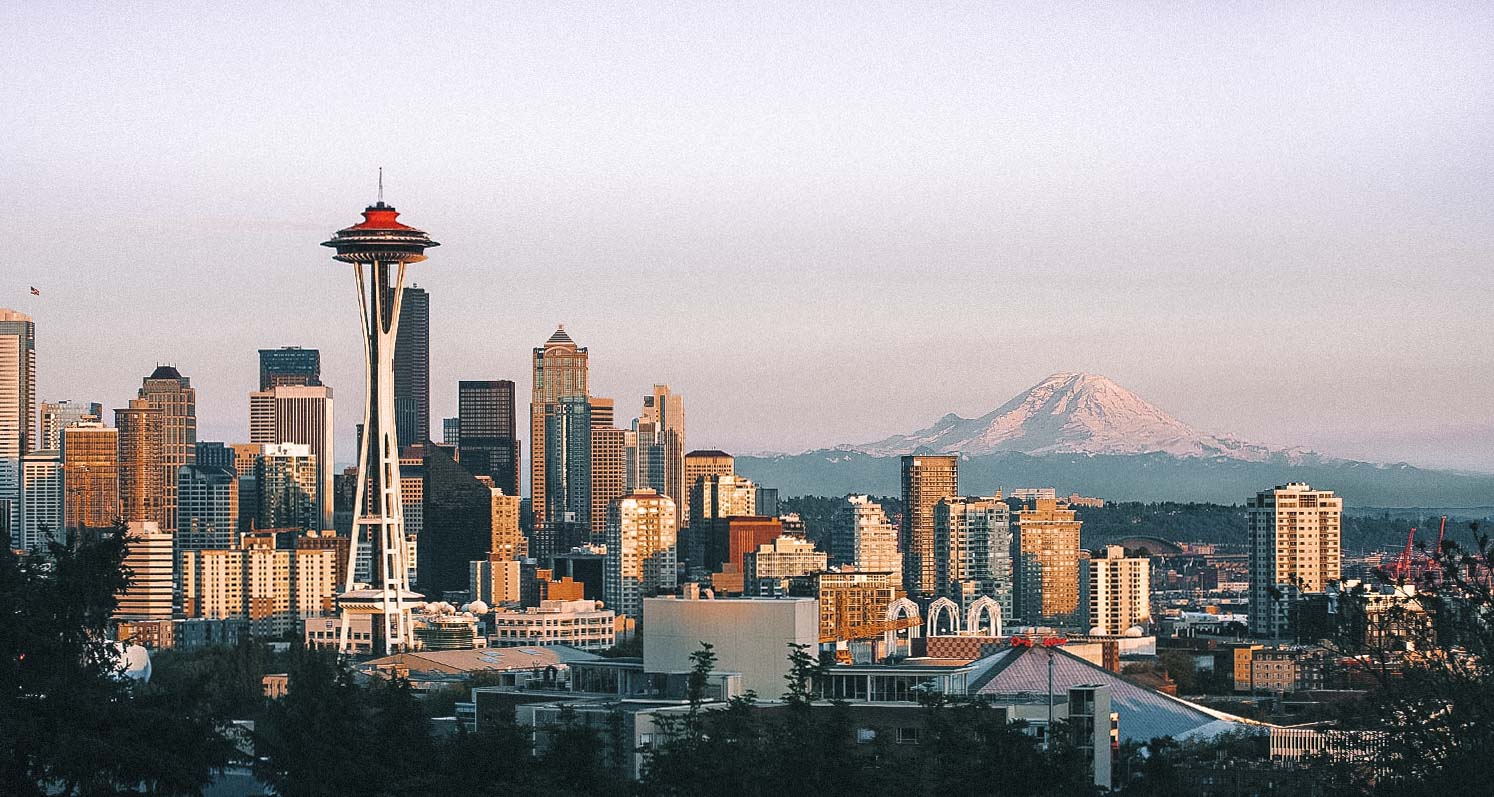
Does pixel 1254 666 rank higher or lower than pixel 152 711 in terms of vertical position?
lower

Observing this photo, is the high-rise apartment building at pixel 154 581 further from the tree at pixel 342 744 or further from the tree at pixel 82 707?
the tree at pixel 82 707

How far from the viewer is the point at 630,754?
55.5 m

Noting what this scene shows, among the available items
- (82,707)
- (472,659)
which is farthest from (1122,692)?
(82,707)

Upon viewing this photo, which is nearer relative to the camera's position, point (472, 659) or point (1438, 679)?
point (1438, 679)

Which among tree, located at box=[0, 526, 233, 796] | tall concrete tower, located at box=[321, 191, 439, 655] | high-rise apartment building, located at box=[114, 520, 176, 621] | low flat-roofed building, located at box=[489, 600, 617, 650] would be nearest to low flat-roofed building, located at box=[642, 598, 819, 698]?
tree, located at box=[0, 526, 233, 796]

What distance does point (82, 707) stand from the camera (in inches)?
1248

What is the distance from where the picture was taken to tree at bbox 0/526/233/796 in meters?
31.5

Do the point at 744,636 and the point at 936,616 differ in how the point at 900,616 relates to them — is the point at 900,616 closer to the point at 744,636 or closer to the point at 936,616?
the point at 936,616

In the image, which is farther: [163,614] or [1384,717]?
[163,614]

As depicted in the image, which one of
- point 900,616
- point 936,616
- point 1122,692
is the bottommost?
point 900,616

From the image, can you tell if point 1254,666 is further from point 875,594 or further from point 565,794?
point 565,794

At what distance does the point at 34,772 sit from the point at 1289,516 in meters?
175

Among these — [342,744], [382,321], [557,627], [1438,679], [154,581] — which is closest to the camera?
[1438,679]

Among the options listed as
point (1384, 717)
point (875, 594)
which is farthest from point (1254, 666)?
point (1384, 717)
